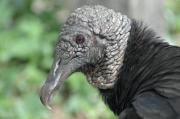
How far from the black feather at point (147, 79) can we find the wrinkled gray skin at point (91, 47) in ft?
0.24

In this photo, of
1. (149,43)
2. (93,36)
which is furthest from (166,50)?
(93,36)

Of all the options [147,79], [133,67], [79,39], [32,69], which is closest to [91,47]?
[79,39]

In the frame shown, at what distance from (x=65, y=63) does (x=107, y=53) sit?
0.32m

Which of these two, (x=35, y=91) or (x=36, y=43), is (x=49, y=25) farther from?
(x=35, y=91)

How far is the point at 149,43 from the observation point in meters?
4.88

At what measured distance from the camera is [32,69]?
26.9 ft

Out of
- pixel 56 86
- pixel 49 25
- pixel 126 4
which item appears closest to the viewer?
pixel 56 86

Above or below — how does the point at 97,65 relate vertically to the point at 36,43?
above

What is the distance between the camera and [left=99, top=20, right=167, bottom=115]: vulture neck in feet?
15.6

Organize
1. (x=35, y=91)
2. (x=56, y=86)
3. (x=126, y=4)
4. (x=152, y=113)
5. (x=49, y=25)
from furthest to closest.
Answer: (x=49, y=25) → (x=35, y=91) → (x=126, y=4) → (x=56, y=86) → (x=152, y=113)

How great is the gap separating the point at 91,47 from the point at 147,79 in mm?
473

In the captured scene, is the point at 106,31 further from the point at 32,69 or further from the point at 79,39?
the point at 32,69

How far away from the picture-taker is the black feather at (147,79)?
432cm

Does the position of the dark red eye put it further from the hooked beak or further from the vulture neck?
the vulture neck
